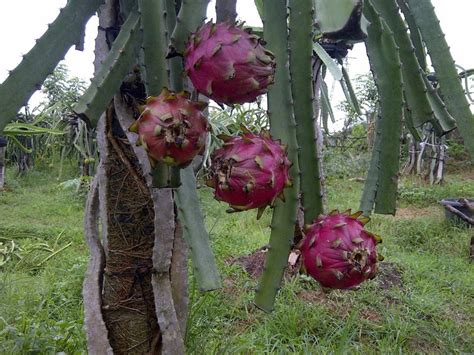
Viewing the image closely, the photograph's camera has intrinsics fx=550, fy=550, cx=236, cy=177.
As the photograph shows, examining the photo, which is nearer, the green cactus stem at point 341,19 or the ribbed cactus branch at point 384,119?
the green cactus stem at point 341,19

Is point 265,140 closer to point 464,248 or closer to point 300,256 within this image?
point 300,256

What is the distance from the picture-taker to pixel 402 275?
2.68m

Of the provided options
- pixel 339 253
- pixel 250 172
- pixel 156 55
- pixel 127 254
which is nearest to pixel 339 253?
pixel 339 253

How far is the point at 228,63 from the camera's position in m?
0.45

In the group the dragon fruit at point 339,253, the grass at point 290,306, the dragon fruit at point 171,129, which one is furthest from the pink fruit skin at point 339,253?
the grass at point 290,306

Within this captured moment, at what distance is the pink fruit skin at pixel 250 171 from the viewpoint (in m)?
0.44

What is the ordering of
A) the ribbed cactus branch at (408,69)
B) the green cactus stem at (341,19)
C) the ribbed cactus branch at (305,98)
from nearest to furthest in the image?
the green cactus stem at (341,19) < the ribbed cactus branch at (305,98) < the ribbed cactus branch at (408,69)

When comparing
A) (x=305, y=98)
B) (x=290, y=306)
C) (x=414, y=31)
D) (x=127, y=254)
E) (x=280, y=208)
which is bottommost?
(x=290, y=306)

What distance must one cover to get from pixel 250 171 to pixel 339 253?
11 cm

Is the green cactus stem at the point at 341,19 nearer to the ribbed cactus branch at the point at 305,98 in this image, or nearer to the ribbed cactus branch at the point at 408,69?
the ribbed cactus branch at the point at 305,98

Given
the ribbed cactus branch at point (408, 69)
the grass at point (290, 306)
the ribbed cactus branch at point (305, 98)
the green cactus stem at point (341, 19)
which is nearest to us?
the green cactus stem at point (341, 19)

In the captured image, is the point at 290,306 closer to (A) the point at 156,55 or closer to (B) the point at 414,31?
(B) the point at 414,31

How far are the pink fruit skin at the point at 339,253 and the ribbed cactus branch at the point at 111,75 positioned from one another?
22 centimetres

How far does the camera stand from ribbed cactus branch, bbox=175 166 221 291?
51cm
